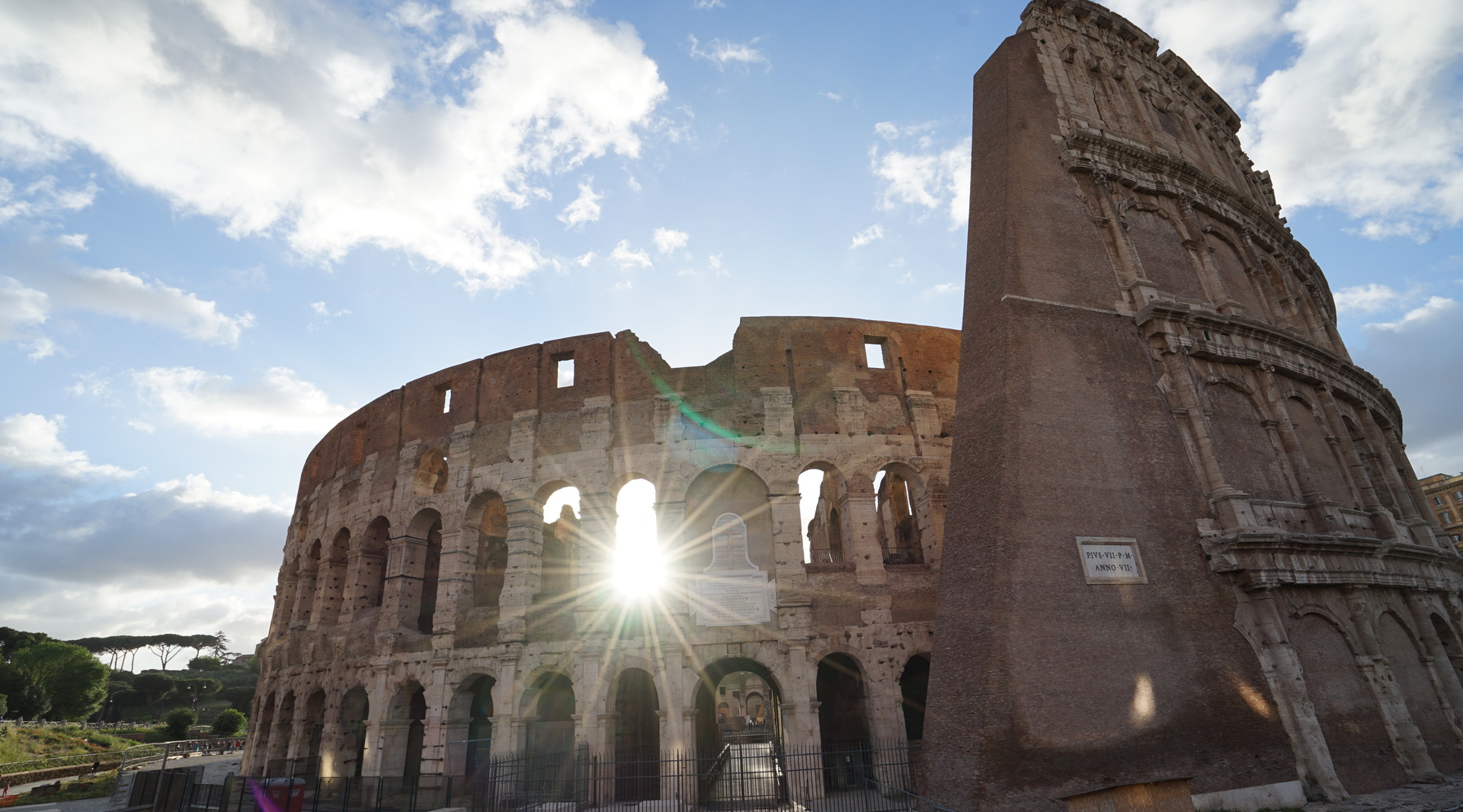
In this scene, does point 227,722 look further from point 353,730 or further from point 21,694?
point 353,730

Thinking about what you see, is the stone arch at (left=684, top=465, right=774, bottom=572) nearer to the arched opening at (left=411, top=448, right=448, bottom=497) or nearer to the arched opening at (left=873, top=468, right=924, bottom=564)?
the arched opening at (left=873, top=468, right=924, bottom=564)

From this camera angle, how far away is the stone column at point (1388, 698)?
1120 centimetres

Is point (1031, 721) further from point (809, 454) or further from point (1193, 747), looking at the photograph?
point (809, 454)

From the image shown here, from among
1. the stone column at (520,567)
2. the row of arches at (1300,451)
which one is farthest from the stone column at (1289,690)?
the stone column at (520,567)

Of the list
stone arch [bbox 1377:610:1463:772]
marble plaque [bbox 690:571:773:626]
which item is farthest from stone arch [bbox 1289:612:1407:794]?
marble plaque [bbox 690:571:773:626]

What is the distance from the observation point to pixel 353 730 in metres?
17.4

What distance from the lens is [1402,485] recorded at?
1605 cm

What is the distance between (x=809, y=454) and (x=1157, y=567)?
736cm

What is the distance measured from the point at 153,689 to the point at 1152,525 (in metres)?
75.9

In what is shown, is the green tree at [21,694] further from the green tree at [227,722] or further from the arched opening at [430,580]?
the arched opening at [430,580]

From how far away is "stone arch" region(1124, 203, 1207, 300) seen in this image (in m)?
15.6

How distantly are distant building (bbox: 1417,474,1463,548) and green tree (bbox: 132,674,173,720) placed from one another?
344 ft

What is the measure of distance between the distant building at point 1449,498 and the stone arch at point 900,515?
198ft

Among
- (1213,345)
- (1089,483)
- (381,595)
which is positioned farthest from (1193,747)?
(381,595)
